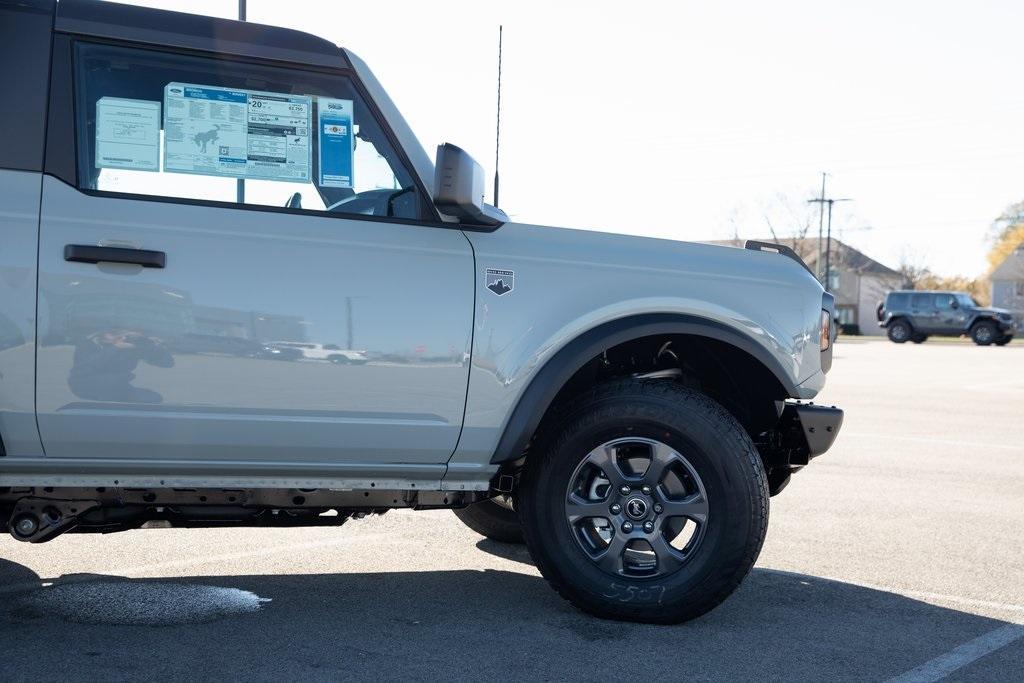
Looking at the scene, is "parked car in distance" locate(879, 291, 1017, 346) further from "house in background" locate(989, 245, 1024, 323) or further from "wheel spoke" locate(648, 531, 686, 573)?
"house in background" locate(989, 245, 1024, 323)

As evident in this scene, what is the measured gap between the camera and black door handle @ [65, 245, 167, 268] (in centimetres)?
355

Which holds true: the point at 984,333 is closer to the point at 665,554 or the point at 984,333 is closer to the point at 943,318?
the point at 943,318

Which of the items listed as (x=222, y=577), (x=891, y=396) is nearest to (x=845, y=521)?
(x=222, y=577)

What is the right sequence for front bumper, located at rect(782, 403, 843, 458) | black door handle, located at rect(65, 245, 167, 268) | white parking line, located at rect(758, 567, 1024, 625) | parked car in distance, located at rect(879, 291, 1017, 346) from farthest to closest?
parked car in distance, located at rect(879, 291, 1017, 346), white parking line, located at rect(758, 567, 1024, 625), front bumper, located at rect(782, 403, 843, 458), black door handle, located at rect(65, 245, 167, 268)

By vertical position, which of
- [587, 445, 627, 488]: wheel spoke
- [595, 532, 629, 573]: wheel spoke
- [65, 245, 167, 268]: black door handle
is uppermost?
[65, 245, 167, 268]: black door handle

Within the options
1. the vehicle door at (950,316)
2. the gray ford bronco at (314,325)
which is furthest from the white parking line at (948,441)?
→ the vehicle door at (950,316)

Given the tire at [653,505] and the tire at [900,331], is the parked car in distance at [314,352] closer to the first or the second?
the tire at [653,505]

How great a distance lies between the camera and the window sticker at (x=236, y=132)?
3785mm

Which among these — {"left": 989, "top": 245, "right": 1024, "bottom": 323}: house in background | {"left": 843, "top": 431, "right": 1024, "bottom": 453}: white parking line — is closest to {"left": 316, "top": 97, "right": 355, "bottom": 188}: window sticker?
{"left": 843, "top": 431, "right": 1024, "bottom": 453}: white parking line

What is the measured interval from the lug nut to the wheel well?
1.86 m

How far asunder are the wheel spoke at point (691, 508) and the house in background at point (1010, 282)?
84781 mm

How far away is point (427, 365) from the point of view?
382cm

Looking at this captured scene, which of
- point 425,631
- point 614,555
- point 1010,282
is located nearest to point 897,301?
point 614,555

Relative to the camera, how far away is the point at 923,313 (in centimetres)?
4072
